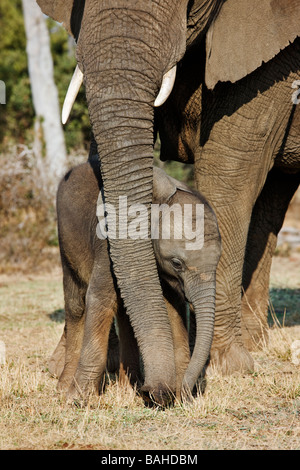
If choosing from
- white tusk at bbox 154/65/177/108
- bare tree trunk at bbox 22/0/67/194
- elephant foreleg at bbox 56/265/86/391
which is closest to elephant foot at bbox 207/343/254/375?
elephant foreleg at bbox 56/265/86/391

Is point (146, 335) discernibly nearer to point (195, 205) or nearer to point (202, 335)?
point (202, 335)

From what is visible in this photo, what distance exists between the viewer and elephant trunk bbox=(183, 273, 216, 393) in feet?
16.5

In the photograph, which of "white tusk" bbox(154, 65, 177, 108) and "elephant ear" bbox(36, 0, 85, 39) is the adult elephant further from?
"elephant ear" bbox(36, 0, 85, 39)

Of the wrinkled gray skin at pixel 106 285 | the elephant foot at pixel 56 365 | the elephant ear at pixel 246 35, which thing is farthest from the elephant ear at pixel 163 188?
the elephant foot at pixel 56 365

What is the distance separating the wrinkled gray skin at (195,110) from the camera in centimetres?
→ 515

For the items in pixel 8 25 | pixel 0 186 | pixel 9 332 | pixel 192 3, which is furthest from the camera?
pixel 8 25

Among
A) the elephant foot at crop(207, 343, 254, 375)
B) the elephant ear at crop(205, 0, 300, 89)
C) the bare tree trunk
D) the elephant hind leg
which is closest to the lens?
the elephant ear at crop(205, 0, 300, 89)

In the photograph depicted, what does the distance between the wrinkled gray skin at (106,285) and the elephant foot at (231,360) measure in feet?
3.02

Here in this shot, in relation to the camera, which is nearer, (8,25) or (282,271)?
(282,271)

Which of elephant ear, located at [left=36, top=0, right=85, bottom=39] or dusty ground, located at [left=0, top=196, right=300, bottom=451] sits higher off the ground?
elephant ear, located at [left=36, top=0, right=85, bottom=39]

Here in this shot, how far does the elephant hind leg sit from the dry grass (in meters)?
0.84

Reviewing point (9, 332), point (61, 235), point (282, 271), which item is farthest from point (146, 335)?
point (282, 271)

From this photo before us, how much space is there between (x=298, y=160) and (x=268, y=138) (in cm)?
65

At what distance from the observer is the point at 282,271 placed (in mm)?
13008
